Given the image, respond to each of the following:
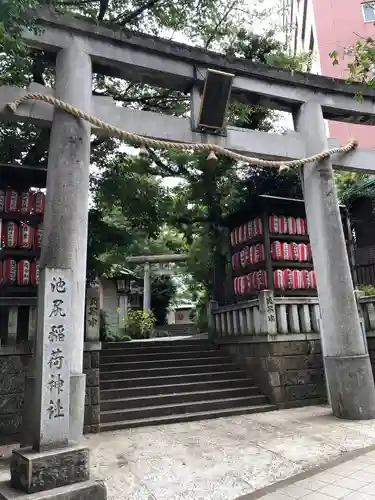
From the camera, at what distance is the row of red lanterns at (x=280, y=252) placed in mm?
9875

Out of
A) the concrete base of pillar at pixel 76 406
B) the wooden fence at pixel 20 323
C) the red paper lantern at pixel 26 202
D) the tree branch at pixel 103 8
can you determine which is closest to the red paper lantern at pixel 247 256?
the wooden fence at pixel 20 323

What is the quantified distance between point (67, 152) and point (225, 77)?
10.7 ft

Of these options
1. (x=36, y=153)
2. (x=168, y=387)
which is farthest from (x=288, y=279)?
(x=36, y=153)

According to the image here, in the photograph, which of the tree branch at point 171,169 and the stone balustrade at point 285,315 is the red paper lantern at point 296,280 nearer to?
the stone balustrade at point 285,315

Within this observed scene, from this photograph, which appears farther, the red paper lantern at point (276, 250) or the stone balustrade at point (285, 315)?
the red paper lantern at point (276, 250)

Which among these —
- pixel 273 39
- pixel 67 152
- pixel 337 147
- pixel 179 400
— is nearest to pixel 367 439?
pixel 179 400

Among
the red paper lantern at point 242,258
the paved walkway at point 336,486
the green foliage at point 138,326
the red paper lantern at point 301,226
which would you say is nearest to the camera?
the paved walkway at point 336,486

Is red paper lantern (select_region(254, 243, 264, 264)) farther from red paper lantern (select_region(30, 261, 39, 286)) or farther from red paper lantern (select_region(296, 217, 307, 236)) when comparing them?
red paper lantern (select_region(30, 261, 39, 286))

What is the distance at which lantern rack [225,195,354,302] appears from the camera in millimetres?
9766

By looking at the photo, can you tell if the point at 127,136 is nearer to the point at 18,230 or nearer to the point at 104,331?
the point at 18,230

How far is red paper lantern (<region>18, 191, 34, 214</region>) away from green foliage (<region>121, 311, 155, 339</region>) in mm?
10540

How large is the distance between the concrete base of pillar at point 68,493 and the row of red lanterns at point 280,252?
7.35 m

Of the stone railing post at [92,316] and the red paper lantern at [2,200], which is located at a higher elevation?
the red paper lantern at [2,200]

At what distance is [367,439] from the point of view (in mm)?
5328
